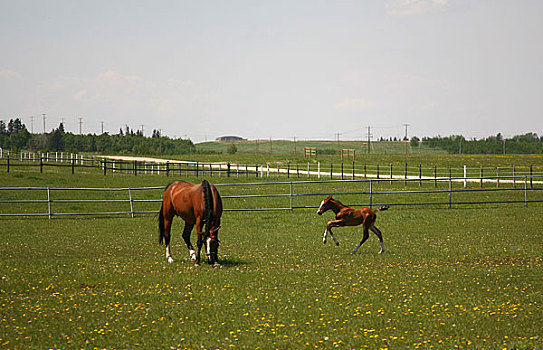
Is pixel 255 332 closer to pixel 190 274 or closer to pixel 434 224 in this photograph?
pixel 190 274

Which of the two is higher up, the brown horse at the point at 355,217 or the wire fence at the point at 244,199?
the brown horse at the point at 355,217

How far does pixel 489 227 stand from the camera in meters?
21.2

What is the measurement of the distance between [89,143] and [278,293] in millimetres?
152021

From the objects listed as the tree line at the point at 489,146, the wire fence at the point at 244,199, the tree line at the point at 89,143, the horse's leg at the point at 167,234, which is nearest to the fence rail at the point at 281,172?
the wire fence at the point at 244,199

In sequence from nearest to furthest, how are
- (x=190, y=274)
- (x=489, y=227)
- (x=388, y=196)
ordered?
(x=190, y=274) < (x=489, y=227) < (x=388, y=196)

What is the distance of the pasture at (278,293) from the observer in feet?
26.4

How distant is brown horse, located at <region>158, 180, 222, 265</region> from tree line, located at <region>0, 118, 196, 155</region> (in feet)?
384

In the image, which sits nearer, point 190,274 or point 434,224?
point 190,274

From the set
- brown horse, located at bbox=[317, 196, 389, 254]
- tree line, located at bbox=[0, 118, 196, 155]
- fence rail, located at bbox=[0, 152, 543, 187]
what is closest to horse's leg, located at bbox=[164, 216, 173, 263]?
brown horse, located at bbox=[317, 196, 389, 254]

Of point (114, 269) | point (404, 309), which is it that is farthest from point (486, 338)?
point (114, 269)

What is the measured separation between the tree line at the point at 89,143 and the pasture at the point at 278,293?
381 feet

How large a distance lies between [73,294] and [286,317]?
14.1 ft

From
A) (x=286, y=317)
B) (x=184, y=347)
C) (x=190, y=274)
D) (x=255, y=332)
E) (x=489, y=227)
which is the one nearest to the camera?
(x=184, y=347)

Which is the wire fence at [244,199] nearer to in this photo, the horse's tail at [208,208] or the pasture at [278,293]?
the pasture at [278,293]
